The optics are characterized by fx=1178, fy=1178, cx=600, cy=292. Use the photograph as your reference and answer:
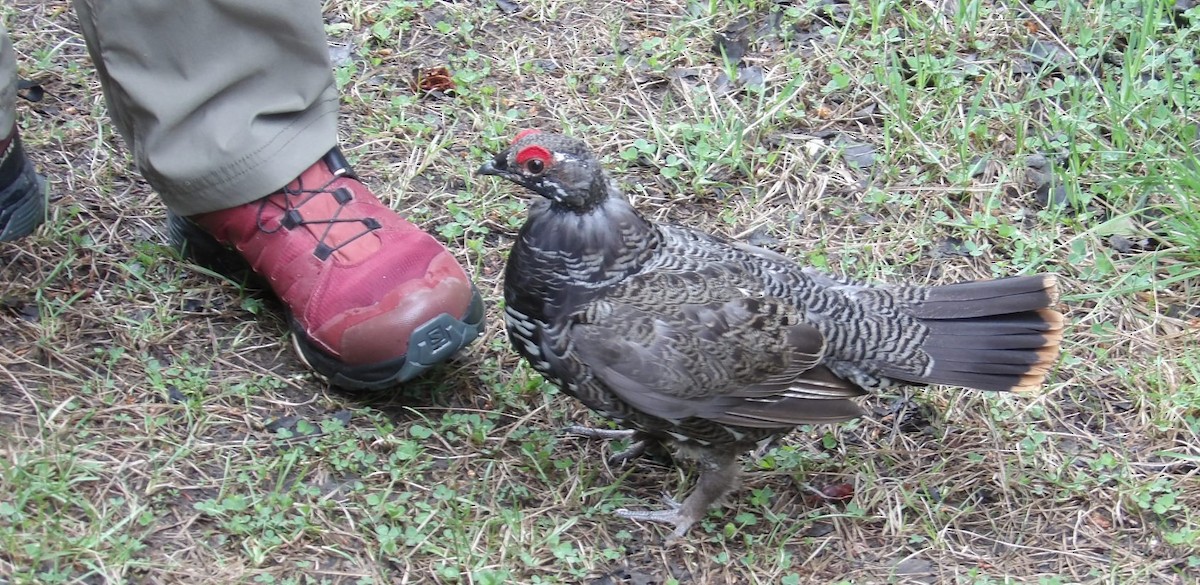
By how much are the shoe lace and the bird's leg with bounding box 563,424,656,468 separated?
3.11 feet

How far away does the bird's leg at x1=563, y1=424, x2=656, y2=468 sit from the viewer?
3889 mm

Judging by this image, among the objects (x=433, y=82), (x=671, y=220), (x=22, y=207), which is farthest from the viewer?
(x=433, y=82)

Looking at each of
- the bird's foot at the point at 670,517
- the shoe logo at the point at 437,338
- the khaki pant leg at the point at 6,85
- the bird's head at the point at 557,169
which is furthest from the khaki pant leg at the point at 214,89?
the bird's foot at the point at 670,517

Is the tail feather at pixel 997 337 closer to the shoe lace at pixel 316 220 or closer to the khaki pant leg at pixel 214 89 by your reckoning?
the shoe lace at pixel 316 220

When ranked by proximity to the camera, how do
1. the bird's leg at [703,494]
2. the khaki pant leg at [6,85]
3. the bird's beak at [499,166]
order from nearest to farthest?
the bird's beak at [499,166] → the bird's leg at [703,494] → the khaki pant leg at [6,85]

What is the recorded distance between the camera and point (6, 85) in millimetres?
3793

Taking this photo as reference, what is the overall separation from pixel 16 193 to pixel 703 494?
2527mm

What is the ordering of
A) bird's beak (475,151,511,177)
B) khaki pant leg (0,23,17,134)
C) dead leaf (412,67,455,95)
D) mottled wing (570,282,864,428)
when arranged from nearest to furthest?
mottled wing (570,282,864,428)
bird's beak (475,151,511,177)
khaki pant leg (0,23,17,134)
dead leaf (412,67,455,95)

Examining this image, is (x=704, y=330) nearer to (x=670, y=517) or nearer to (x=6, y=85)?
(x=670, y=517)

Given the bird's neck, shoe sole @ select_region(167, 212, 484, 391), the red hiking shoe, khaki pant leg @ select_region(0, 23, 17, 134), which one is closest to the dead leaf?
the red hiking shoe

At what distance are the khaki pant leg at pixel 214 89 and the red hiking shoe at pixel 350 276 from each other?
0.10 metres

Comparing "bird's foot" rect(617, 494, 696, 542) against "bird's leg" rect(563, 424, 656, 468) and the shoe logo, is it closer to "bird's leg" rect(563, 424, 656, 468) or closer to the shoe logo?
"bird's leg" rect(563, 424, 656, 468)

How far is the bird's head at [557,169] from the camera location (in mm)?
3379

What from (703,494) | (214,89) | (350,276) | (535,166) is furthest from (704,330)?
(214,89)
